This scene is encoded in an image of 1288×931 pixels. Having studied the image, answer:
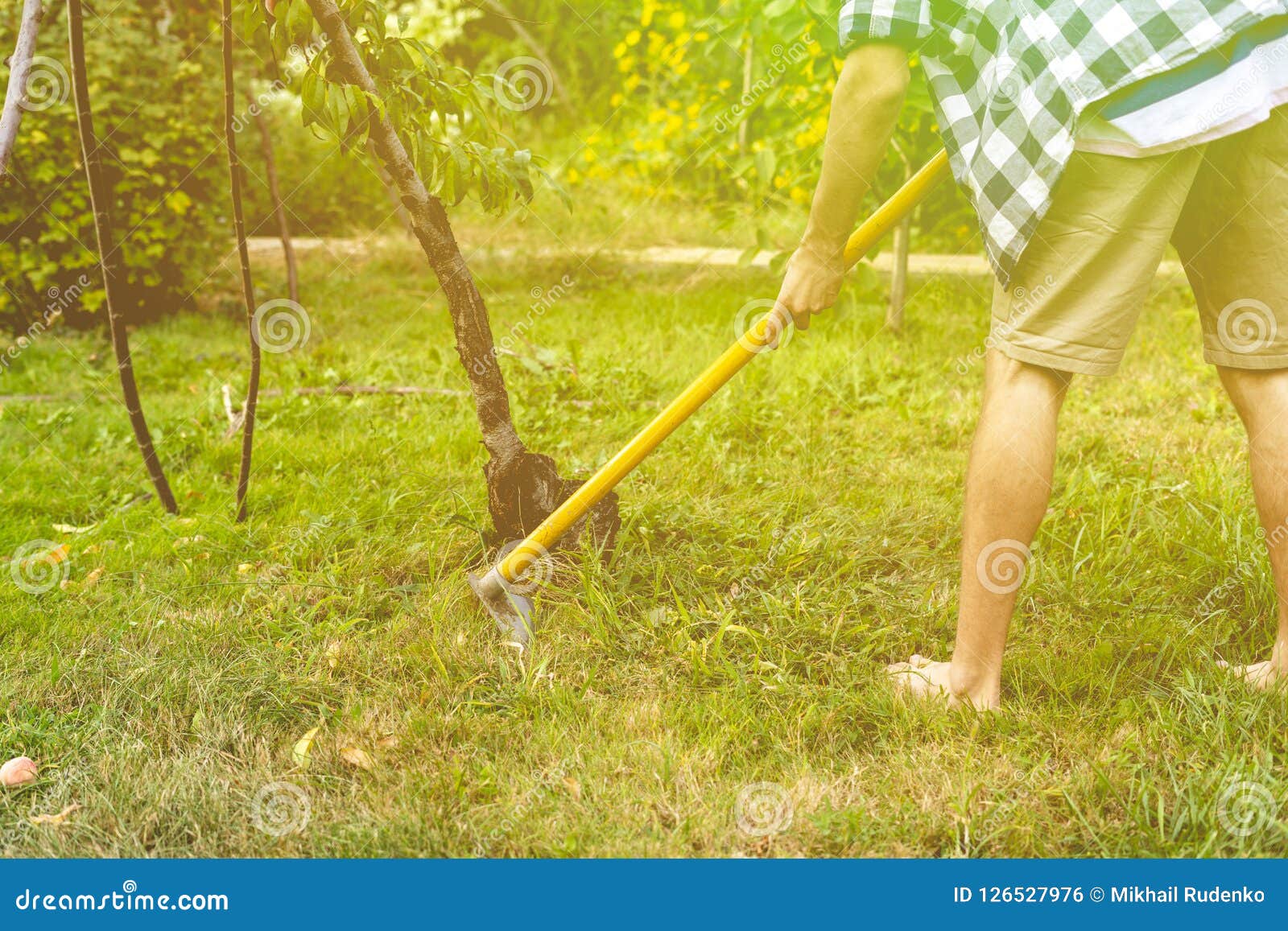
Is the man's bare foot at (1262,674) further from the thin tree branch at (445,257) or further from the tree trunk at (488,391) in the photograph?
the thin tree branch at (445,257)

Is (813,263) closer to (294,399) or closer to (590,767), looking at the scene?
(590,767)

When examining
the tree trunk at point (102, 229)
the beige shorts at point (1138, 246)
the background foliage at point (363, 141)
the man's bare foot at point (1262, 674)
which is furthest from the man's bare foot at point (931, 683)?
the tree trunk at point (102, 229)

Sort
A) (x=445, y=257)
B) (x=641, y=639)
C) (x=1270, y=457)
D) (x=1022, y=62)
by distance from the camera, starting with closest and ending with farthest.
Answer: (x=1022, y=62) < (x=1270, y=457) < (x=641, y=639) < (x=445, y=257)

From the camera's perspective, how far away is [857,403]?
11.3ft

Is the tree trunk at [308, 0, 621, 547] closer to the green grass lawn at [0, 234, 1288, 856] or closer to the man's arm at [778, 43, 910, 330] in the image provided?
the green grass lawn at [0, 234, 1288, 856]

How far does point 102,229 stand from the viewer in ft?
7.66

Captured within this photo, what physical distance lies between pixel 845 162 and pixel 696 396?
1.69 ft

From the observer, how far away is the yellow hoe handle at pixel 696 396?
1.82 metres

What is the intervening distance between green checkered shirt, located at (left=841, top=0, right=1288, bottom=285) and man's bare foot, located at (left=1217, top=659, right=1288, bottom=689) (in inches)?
34.3

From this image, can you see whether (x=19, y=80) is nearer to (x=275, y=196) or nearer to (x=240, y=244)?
(x=240, y=244)

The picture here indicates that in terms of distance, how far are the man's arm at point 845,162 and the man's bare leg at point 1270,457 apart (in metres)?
0.73

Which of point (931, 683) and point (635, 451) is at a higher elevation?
point (635, 451)

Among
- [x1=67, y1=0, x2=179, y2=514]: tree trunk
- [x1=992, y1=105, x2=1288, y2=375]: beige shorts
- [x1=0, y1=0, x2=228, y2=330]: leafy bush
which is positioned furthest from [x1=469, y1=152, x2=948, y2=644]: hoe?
[x1=0, y1=0, x2=228, y2=330]: leafy bush

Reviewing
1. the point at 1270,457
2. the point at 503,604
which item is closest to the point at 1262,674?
the point at 1270,457
